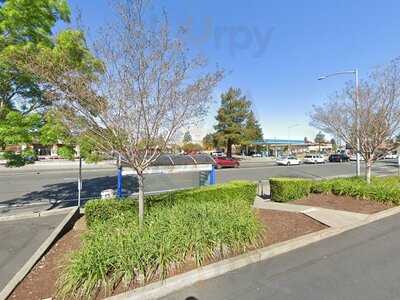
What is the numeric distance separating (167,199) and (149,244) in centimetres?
348

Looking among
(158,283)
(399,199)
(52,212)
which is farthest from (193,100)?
(399,199)

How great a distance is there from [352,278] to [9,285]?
5.07m

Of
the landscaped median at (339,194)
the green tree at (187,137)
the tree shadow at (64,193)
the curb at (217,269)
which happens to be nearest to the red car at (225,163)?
the tree shadow at (64,193)

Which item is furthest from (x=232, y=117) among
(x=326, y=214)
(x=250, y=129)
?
(x=326, y=214)

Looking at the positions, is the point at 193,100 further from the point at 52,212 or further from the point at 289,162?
the point at 289,162

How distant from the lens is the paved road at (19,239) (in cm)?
487

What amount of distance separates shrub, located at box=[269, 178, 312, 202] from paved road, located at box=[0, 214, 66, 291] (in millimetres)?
7269

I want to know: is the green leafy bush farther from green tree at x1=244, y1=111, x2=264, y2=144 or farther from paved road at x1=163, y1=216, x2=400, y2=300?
green tree at x1=244, y1=111, x2=264, y2=144

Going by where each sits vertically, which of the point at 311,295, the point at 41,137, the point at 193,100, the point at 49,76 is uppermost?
the point at 49,76

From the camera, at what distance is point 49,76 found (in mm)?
4938

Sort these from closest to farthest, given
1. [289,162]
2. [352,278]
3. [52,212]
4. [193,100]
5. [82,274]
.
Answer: [82,274] < [352,278] < [193,100] < [52,212] < [289,162]

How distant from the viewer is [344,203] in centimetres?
996

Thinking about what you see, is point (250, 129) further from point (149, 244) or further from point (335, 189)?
point (149, 244)

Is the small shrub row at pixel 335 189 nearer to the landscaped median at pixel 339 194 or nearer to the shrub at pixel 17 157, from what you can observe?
the landscaped median at pixel 339 194
